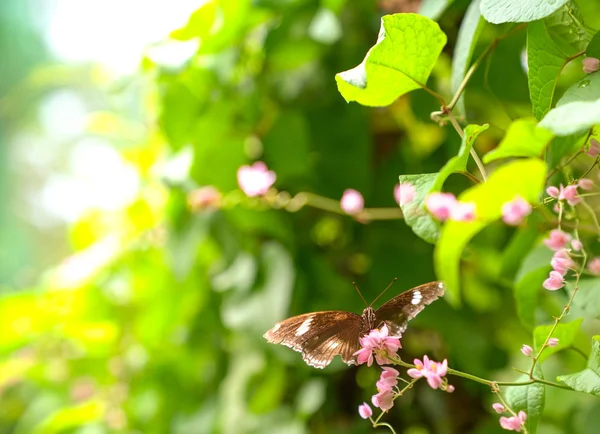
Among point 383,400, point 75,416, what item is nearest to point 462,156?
point 383,400

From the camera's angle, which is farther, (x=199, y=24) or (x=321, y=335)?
(x=199, y=24)

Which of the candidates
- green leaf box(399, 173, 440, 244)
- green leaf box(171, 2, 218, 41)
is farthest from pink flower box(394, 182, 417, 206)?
green leaf box(171, 2, 218, 41)

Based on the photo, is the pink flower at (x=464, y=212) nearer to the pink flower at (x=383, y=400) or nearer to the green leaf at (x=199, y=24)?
the pink flower at (x=383, y=400)

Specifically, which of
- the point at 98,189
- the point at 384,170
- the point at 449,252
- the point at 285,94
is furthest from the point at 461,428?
the point at 98,189

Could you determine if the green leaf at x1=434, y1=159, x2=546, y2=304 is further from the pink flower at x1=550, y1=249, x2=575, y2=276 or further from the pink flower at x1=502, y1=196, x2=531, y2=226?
the pink flower at x1=550, y1=249, x2=575, y2=276

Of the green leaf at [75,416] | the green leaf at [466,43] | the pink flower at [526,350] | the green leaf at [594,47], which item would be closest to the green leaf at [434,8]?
the green leaf at [466,43]

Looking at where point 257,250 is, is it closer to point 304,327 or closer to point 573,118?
point 304,327

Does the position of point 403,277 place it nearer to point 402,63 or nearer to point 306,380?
point 306,380
